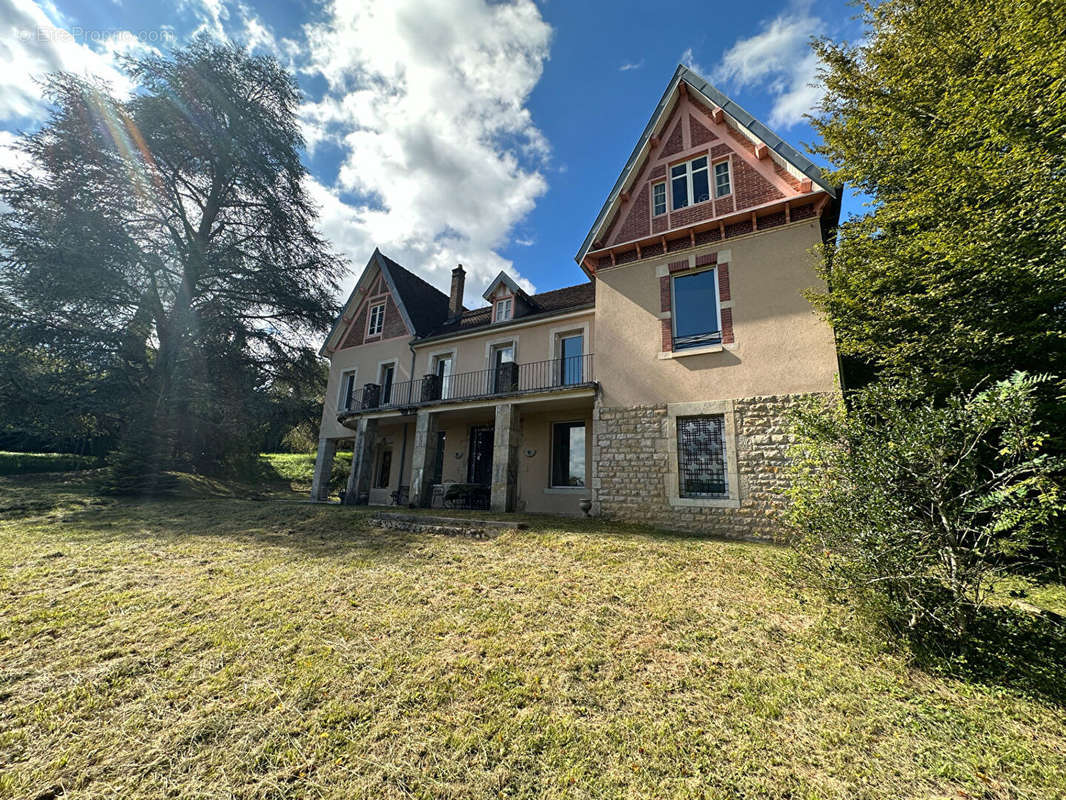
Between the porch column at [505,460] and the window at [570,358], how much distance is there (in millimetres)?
2020

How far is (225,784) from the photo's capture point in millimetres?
2227

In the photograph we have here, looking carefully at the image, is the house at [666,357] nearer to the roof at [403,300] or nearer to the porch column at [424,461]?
the porch column at [424,461]

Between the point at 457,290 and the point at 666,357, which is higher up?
the point at 457,290

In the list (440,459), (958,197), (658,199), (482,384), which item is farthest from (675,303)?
(440,459)

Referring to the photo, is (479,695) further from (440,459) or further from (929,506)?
(440,459)

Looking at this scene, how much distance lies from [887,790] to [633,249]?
10.9m

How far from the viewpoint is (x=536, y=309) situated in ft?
50.6

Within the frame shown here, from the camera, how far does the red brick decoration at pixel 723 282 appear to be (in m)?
9.81

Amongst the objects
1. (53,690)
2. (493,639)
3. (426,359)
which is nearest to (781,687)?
(493,639)

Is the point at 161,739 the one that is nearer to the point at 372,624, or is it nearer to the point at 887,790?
the point at 372,624

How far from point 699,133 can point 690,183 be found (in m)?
1.46

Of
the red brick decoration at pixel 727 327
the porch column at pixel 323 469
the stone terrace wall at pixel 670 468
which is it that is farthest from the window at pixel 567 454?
the porch column at pixel 323 469

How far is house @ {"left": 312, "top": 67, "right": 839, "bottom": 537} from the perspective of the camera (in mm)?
8961

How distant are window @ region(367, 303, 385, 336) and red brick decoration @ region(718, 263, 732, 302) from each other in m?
13.7
